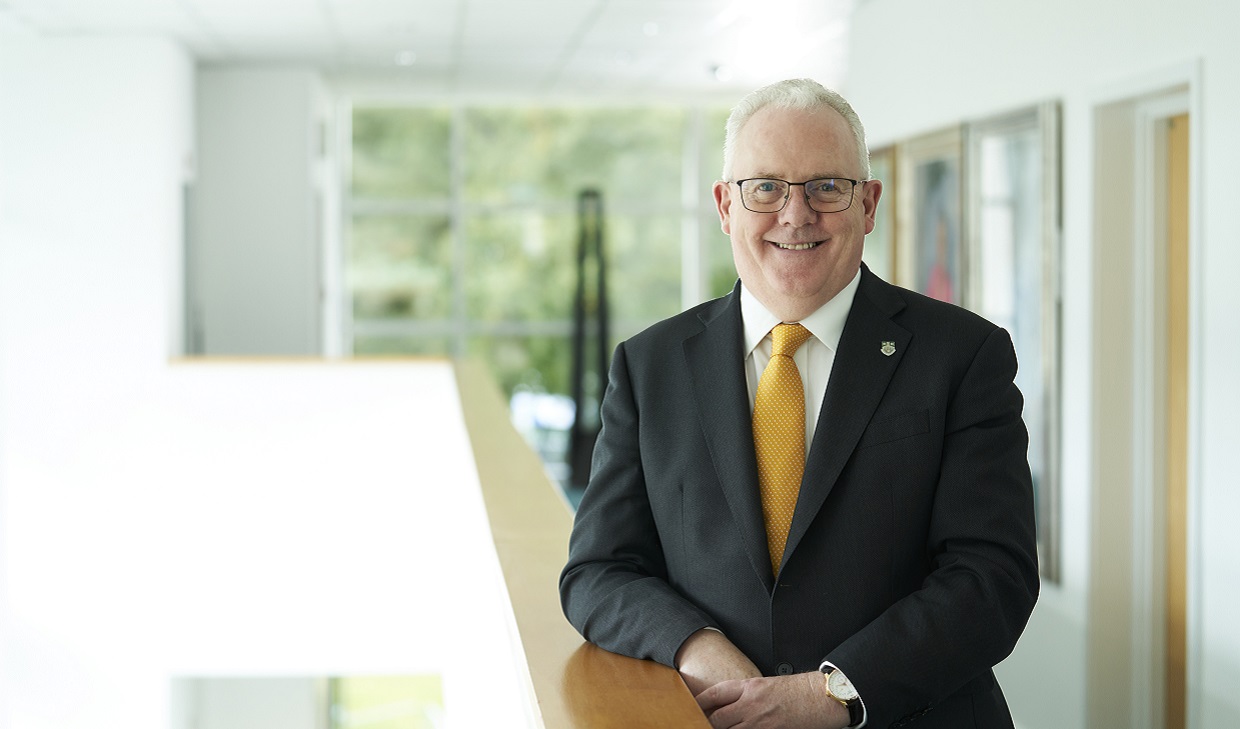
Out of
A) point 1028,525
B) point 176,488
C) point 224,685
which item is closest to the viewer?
point 1028,525

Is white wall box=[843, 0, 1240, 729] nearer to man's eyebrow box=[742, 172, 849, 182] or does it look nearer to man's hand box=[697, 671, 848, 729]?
man's eyebrow box=[742, 172, 849, 182]

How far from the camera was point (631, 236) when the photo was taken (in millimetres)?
13312

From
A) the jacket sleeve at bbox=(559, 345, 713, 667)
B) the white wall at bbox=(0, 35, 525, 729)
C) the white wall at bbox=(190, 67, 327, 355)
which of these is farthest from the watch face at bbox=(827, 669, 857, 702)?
the white wall at bbox=(190, 67, 327, 355)

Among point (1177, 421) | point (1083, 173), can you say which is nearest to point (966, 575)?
point (1177, 421)

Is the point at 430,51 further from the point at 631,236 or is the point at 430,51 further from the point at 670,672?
the point at 670,672

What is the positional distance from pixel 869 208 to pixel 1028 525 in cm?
52

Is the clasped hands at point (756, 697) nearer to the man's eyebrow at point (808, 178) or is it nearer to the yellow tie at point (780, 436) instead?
the yellow tie at point (780, 436)

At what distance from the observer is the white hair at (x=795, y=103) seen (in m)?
1.75

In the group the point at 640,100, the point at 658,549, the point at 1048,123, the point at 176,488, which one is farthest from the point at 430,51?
the point at 658,549

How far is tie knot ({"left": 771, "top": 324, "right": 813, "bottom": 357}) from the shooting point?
1.82 m

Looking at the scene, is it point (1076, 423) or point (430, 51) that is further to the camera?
point (430, 51)

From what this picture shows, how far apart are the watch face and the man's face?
1.73 feet

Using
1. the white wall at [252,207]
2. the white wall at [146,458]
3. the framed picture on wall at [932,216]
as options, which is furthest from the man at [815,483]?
the white wall at [252,207]

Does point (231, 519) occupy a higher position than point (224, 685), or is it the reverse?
point (231, 519)
